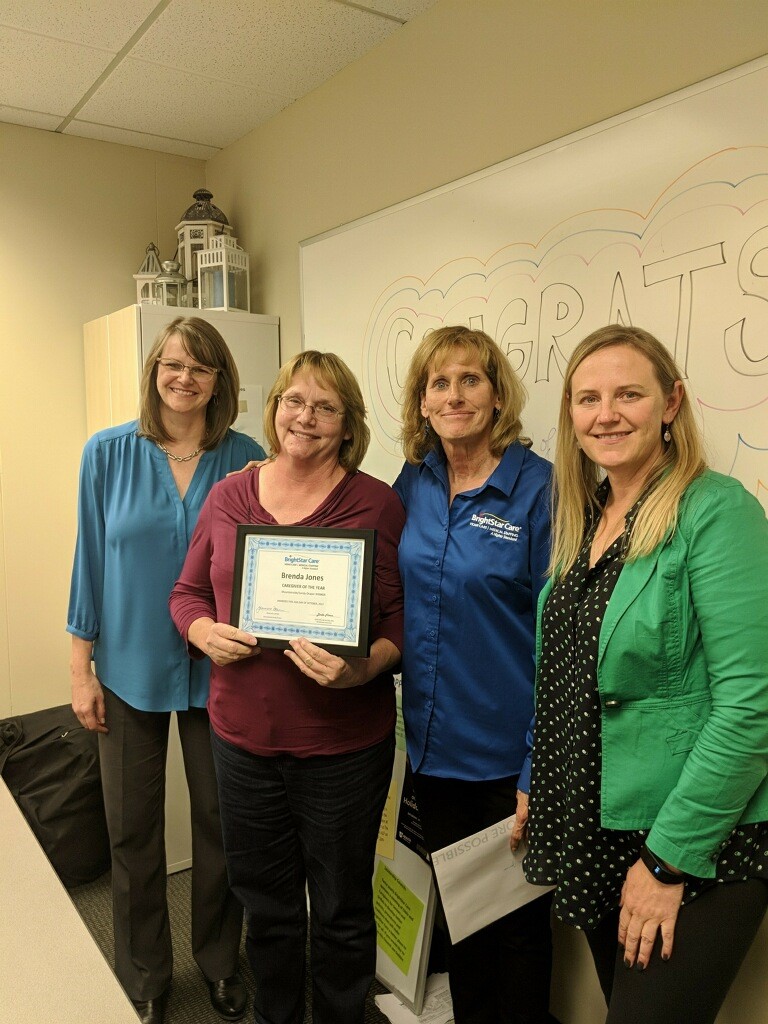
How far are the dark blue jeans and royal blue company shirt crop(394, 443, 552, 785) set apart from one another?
0.15 meters

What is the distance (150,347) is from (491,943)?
6.81 ft

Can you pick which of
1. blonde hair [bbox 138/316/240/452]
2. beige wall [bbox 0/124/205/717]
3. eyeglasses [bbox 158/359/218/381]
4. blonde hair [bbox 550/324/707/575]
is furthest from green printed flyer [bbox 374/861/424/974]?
beige wall [bbox 0/124/205/717]

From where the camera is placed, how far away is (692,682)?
3.67 feet

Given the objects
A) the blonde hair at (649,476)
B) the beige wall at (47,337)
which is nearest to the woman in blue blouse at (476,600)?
the blonde hair at (649,476)

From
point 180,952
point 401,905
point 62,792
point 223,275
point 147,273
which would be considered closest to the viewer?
point 401,905

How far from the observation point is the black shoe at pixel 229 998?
197cm

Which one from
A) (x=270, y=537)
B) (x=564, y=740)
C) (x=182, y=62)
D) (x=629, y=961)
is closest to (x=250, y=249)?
(x=182, y=62)

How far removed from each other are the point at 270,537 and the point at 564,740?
2.13 ft

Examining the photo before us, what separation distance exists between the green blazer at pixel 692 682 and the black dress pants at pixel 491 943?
1.60 feet

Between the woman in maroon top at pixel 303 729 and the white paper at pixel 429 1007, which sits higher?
the woman in maroon top at pixel 303 729

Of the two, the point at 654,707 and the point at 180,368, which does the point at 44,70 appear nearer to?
the point at 180,368

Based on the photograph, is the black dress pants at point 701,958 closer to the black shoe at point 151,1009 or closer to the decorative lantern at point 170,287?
the black shoe at point 151,1009

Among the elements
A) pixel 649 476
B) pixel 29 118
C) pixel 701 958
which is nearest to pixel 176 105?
pixel 29 118

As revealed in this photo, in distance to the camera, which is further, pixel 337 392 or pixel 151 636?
pixel 151 636
